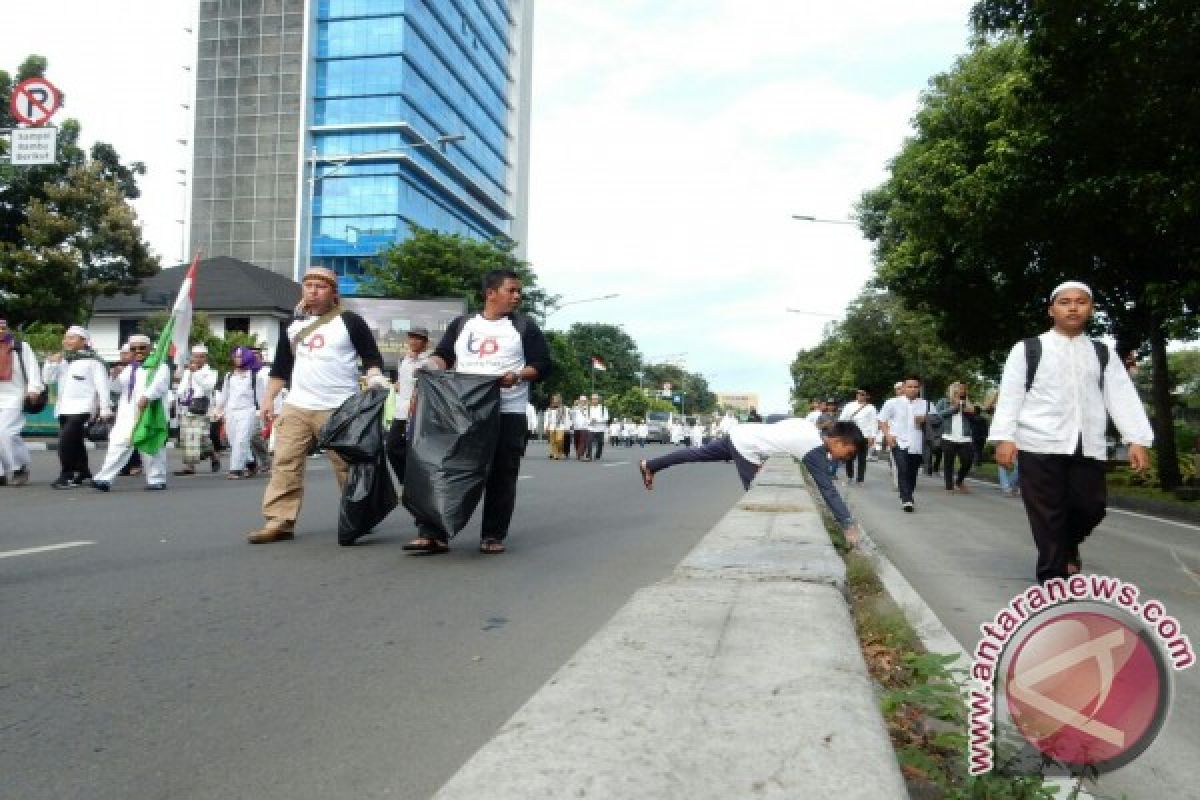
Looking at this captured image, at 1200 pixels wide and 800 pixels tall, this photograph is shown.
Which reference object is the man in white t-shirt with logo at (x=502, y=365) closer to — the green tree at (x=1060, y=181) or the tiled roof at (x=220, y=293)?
the green tree at (x=1060, y=181)

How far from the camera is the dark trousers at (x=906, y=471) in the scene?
11.5 metres

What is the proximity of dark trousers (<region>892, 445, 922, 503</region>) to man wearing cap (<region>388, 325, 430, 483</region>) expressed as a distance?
19.1 ft

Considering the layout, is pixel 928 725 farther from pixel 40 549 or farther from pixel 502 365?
pixel 40 549

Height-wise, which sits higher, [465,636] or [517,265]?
[517,265]

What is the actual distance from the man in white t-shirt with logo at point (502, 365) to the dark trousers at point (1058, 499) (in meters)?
2.98

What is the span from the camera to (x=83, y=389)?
11273mm

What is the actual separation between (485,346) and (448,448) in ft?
2.76

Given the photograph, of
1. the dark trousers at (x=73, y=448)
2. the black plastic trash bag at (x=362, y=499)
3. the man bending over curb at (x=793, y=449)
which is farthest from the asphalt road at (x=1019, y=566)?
the dark trousers at (x=73, y=448)

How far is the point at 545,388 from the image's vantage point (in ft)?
219

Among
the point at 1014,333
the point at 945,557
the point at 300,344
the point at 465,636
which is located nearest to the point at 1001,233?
the point at 1014,333

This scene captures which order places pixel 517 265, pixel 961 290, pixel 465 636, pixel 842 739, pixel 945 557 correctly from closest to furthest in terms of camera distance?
pixel 842 739, pixel 465 636, pixel 945 557, pixel 961 290, pixel 517 265

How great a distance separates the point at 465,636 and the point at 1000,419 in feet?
10.4

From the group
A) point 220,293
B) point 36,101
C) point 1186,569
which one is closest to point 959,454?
point 1186,569

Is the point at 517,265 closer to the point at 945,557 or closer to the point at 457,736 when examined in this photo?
the point at 945,557
